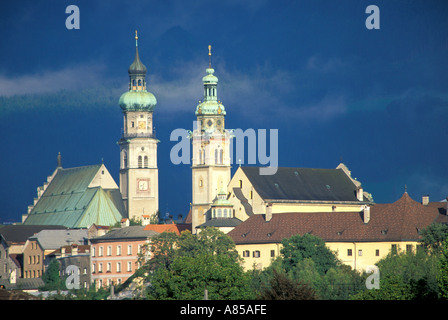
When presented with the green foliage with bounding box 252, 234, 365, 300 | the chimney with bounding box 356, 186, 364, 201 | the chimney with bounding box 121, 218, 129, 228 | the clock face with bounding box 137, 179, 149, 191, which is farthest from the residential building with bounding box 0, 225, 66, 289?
the green foliage with bounding box 252, 234, 365, 300

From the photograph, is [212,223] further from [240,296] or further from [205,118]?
[240,296]

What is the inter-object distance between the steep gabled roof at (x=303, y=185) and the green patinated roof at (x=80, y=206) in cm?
3169

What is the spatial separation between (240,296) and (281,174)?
66.4 meters

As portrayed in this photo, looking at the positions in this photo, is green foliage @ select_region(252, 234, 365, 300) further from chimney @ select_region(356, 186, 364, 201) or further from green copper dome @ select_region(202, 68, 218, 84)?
green copper dome @ select_region(202, 68, 218, 84)

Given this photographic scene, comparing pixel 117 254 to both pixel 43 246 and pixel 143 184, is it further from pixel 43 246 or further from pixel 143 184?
pixel 143 184

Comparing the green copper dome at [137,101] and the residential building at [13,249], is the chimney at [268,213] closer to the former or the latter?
the residential building at [13,249]

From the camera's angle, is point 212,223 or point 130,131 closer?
point 212,223

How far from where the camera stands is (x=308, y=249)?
12294 cm

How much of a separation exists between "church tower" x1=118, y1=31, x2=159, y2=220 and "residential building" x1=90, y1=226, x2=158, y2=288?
36427mm

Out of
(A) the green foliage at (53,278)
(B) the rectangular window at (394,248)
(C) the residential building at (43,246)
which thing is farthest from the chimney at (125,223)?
(B) the rectangular window at (394,248)

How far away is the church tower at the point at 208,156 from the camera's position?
6230 inches

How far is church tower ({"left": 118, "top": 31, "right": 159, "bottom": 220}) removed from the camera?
189 meters
